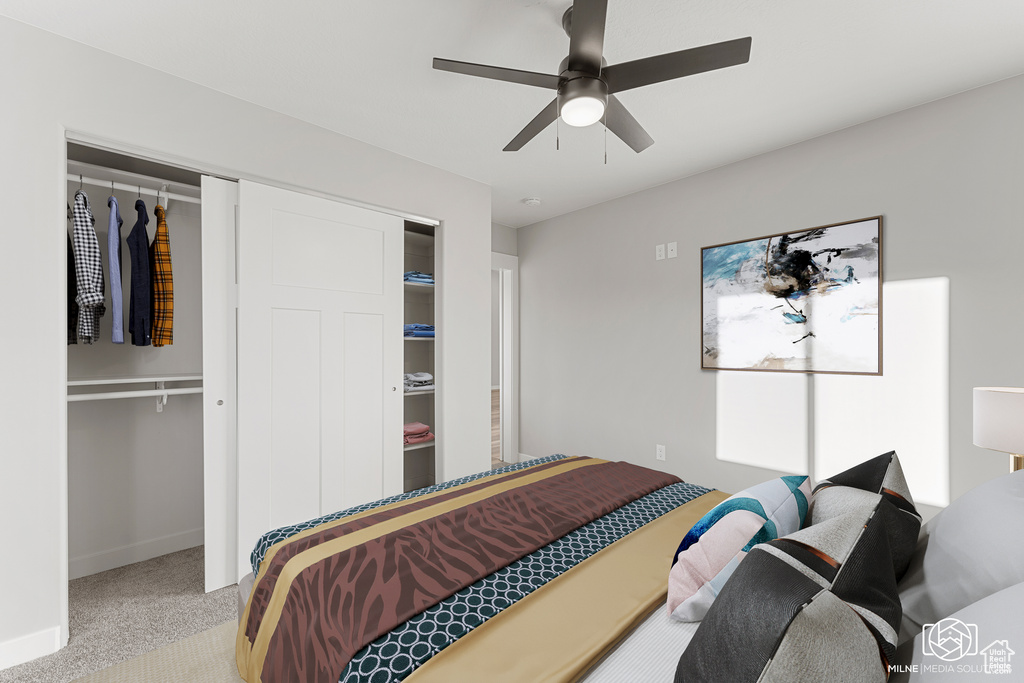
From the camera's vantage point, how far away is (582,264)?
444 centimetres

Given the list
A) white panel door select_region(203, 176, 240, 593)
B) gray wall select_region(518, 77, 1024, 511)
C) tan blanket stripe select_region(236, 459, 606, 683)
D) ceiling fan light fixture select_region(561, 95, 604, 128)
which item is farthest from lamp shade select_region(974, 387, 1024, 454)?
white panel door select_region(203, 176, 240, 593)

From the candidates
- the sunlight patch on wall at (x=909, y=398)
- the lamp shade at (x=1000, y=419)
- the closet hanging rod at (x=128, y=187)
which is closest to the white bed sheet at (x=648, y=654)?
the lamp shade at (x=1000, y=419)

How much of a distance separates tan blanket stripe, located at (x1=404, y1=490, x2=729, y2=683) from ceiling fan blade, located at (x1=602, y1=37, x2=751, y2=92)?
1643 mm

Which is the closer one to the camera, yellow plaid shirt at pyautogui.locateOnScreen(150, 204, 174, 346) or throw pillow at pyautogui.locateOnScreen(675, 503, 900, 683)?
throw pillow at pyautogui.locateOnScreen(675, 503, 900, 683)

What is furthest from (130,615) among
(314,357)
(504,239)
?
(504,239)

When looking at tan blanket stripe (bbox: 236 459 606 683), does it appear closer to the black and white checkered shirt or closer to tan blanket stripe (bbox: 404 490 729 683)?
tan blanket stripe (bbox: 404 490 729 683)

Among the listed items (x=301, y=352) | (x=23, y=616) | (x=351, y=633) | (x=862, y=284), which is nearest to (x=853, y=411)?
(x=862, y=284)

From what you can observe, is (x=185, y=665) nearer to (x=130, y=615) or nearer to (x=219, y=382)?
(x=130, y=615)

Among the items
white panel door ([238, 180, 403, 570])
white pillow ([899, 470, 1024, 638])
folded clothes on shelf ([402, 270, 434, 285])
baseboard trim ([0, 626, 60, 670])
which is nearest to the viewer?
white pillow ([899, 470, 1024, 638])

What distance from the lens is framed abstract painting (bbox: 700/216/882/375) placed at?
2.74m

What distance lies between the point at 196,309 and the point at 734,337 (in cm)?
381

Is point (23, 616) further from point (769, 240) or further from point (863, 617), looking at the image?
point (769, 240)

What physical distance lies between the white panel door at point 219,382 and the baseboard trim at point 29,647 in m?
0.59

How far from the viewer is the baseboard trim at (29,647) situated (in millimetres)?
1808
